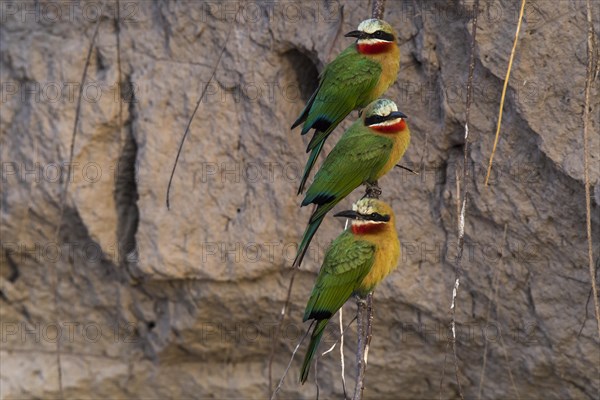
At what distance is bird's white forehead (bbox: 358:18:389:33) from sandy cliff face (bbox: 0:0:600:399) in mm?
338

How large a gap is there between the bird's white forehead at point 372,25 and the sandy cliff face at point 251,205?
13.3 inches

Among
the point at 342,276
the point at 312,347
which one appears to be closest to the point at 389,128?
the point at 342,276

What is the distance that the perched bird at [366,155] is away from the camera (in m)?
2.69

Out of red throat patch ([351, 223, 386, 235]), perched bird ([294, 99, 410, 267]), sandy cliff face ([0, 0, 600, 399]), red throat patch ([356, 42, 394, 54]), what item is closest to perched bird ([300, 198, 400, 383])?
red throat patch ([351, 223, 386, 235])

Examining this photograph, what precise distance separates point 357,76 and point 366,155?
9.7 inches

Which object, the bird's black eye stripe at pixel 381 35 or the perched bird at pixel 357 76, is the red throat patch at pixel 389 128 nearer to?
the perched bird at pixel 357 76

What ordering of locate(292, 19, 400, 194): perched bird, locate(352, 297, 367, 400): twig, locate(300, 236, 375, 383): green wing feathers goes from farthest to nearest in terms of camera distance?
locate(292, 19, 400, 194): perched bird < locate(300, 236, 375, 383): green wing feathers < locate(352, 297, 367, 400): twig

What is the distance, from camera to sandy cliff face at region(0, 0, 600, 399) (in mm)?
3043

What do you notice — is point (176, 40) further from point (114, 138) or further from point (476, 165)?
point (476, 165)

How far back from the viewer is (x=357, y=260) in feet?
8.48

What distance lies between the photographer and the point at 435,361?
3385 mm

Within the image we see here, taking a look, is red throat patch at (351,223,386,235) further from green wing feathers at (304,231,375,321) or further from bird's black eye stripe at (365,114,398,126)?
bird's black eye stripe at (365,114,398,126)

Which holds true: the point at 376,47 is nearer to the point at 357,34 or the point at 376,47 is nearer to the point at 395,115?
the point at 357,34

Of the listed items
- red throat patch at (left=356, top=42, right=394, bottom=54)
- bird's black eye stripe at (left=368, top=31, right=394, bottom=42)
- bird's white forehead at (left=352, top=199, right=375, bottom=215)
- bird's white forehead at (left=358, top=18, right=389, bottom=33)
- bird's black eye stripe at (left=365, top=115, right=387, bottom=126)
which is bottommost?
bird's white forehead at (left=352, top=199, right=375, bottom=215)
